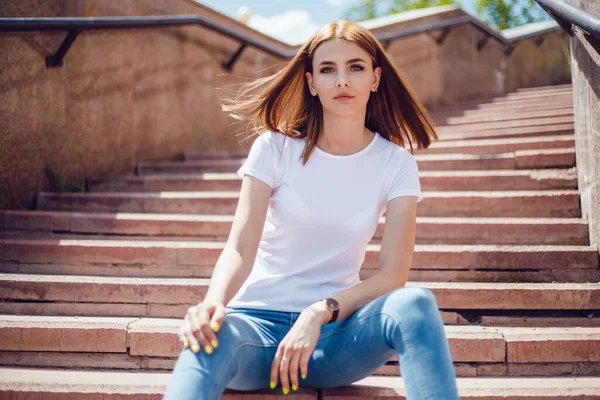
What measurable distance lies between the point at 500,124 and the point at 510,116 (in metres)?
0.32

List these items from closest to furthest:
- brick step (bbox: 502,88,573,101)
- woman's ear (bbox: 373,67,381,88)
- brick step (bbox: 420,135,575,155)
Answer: woman's ear (bbox: 373,67,381,88) → brick step (bbox: 420,135,575,155) → brick step (bbox: 502,88,573,101)

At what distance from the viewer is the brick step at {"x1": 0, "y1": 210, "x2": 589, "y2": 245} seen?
3066 millimetres

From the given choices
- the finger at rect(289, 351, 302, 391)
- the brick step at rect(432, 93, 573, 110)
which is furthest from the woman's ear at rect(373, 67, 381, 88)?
the brick step at rect(432, 93, 573, 110)

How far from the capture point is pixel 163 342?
2371mm

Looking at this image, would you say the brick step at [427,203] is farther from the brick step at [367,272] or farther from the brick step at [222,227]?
the brick step at [367,272]

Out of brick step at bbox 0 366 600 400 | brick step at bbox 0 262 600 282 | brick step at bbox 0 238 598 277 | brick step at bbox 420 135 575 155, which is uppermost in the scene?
brick step at bbox 420 135 575 155

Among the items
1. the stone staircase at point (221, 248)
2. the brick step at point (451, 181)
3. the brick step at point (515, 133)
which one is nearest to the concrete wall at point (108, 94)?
the stone staircase at point (221, 248)

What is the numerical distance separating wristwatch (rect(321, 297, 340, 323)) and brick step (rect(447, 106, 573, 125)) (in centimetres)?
399

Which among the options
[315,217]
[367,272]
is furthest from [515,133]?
[315,217]

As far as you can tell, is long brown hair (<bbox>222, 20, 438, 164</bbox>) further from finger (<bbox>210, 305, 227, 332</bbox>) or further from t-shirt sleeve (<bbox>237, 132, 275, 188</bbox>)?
finger (<bbox>210, 305, 227, 332</bbox>)

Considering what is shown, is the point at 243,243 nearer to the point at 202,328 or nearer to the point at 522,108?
the point at 202,328

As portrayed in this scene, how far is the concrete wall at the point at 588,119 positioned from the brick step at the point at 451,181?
0.20m

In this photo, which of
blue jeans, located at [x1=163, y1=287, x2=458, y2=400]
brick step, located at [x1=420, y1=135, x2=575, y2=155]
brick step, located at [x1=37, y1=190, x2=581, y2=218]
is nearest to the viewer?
blue jeans, located at [x1=163, y1=287, x2=458, y2=400]

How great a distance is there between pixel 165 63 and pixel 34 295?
2.98 m
